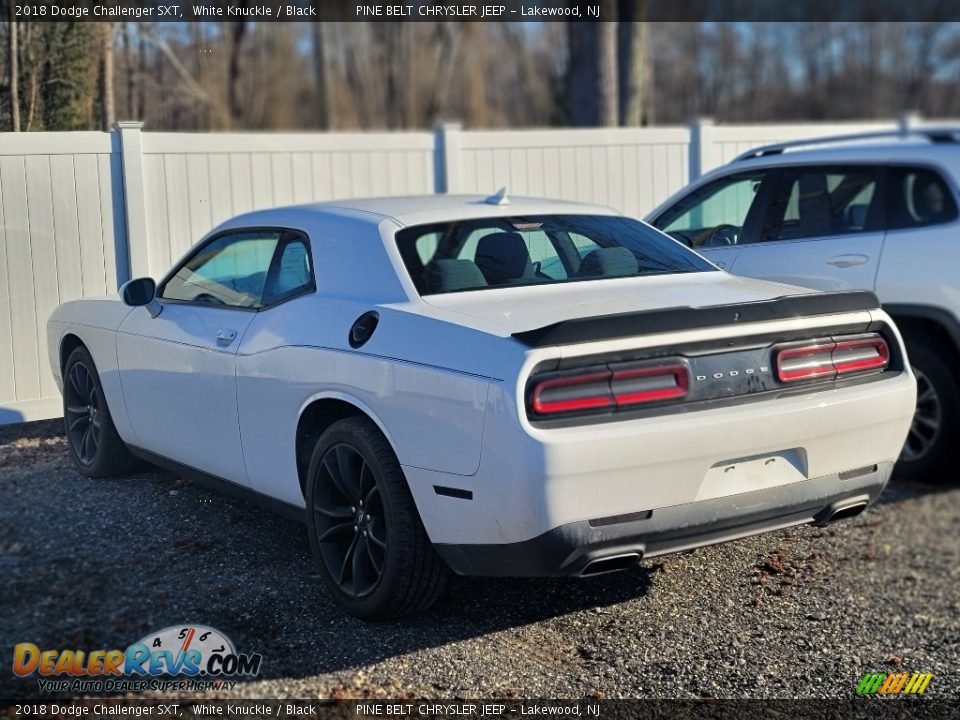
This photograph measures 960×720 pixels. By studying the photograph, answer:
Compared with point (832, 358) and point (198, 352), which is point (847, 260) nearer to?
point (832, 358)

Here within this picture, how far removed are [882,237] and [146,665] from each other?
16.3 ft

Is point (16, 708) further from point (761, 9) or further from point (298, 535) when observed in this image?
point (761, 9)

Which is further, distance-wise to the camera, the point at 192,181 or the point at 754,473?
the point at 192,181

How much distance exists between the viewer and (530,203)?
19.1ft

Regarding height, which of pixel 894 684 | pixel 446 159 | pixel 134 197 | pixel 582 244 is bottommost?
pixel 894 684

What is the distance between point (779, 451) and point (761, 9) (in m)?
35.1

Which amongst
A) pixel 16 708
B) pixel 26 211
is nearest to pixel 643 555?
pixel 16 708

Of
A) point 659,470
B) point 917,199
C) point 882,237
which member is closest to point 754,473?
point 659,470

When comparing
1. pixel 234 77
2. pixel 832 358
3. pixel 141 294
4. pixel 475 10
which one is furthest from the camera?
pixel 234 77

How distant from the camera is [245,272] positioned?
5.72m

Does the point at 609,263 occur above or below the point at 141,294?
above

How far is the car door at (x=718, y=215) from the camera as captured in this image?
25.2ft

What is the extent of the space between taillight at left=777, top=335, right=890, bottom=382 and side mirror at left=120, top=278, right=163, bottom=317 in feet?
10.4

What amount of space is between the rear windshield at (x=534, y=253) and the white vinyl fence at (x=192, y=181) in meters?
4.08
